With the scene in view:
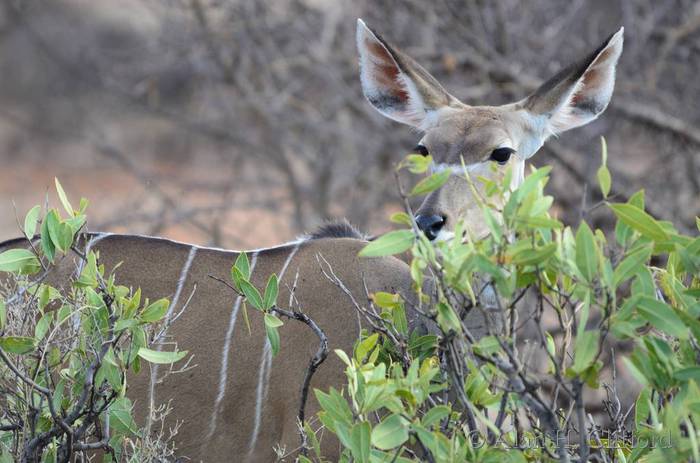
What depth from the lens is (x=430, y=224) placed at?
2781mm

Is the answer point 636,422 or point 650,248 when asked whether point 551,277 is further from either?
point 636,422

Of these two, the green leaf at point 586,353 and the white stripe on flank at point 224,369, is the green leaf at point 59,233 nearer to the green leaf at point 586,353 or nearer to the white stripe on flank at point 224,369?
the white stripe on flank at point 224,369

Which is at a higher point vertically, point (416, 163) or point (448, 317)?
point (416, 163)

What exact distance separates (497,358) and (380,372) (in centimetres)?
22

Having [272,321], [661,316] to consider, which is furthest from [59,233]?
[661,316]

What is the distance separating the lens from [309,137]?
294 inches

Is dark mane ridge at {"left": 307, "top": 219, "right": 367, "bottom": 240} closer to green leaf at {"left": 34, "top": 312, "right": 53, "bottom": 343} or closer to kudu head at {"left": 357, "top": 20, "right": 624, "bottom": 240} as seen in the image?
kudu head at {"left": 357, "top": 20, "right": 624, "bottom": 240}

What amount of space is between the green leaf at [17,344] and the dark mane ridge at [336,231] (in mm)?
1263

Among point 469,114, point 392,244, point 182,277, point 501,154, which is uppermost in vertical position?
point 469,114

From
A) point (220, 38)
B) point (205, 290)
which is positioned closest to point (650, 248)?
point (205, 290)

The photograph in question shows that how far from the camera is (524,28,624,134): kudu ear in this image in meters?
3.17

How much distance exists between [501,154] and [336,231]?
24.3 inches

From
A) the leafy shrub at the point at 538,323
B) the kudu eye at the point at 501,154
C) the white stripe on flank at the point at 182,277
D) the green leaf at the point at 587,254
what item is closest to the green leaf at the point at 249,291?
the leafy shrub at the point at 538,323

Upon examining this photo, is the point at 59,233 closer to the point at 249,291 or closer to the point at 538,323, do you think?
the point at 249,291
